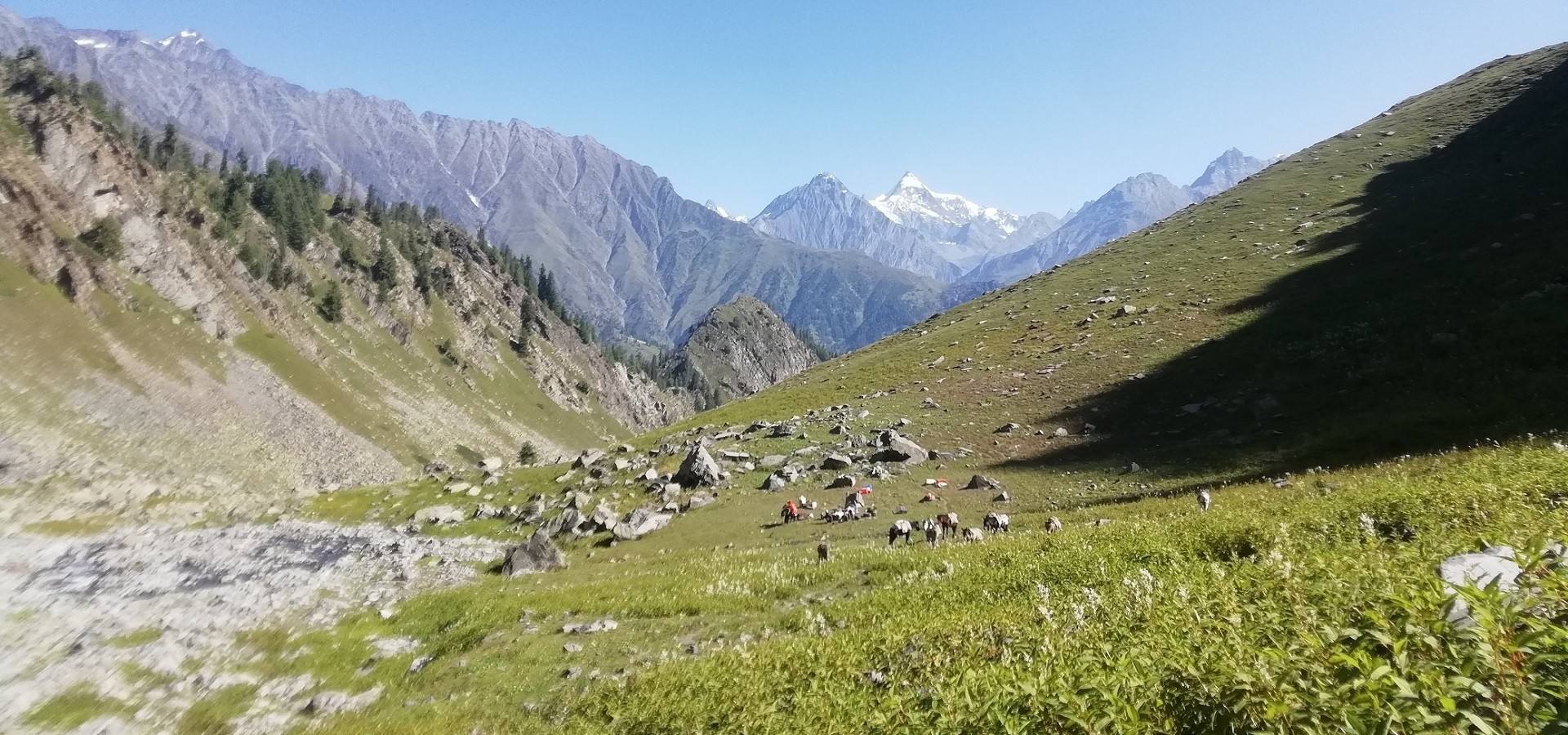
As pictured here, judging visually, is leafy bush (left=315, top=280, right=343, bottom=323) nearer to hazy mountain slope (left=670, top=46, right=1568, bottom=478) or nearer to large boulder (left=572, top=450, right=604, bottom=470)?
hazy mountain slope (left=670, top=46, right=1568, bottom=478)

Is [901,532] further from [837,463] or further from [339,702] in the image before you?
[837,463]

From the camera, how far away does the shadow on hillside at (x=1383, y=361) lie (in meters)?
29.8

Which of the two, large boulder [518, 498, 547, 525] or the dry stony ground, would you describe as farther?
large boulder [518, 498, 547, 525]

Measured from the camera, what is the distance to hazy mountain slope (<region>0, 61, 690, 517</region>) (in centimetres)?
7356

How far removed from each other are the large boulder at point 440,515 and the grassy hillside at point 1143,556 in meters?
3.33

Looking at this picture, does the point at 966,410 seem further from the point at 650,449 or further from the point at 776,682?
the point at 776,682

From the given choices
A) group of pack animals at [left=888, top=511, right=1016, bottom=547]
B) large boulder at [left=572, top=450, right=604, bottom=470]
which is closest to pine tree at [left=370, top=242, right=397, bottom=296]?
large boulder at [left=572, top=450, right=604, bottom=470]

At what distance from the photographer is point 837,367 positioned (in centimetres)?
10456

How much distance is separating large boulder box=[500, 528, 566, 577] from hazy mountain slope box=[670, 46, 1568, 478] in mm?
24916

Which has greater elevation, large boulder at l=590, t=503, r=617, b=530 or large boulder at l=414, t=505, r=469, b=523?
large boulder at l=414, t=505, r=469, b=523

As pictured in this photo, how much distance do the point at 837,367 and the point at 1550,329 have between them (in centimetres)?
7693

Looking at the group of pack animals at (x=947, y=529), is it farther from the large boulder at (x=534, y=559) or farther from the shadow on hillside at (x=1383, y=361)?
the large boulder at (x=534, y=559)

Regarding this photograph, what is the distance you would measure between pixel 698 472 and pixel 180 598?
80.1ft

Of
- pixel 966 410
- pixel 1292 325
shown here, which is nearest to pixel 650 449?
pixel 966 410
